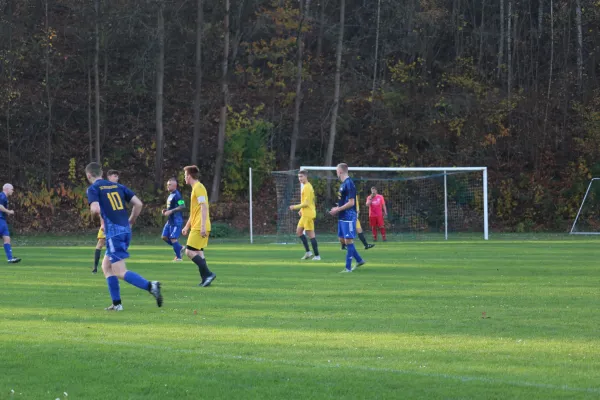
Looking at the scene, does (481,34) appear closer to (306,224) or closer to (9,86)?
(9,86)

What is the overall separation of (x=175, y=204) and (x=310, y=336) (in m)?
13.4

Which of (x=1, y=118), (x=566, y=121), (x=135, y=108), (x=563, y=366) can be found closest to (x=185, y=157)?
(x=135, y=108)

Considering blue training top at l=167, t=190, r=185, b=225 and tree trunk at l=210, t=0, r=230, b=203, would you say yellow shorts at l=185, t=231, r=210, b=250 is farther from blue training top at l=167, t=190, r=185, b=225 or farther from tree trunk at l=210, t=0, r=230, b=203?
tree trunk at l=210, t=0, r=230, b=203

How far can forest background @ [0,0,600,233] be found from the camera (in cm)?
4481

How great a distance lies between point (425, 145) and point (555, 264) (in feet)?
94.4

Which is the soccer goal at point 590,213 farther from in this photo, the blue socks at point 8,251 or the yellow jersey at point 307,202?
→ the blue socks at point 8,251

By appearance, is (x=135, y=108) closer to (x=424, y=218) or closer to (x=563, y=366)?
(x=424, y=218)

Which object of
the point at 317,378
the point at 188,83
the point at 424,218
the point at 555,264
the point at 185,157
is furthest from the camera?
the point at 188,83

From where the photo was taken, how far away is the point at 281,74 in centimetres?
4912

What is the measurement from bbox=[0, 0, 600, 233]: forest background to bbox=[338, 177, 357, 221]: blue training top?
918 inches

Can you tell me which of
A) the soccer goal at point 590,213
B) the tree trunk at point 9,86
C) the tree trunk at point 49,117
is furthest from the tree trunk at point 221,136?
the soccer goal at point 590,213

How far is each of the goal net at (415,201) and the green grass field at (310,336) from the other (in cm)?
1971

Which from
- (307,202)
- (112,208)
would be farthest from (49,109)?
(112,208)

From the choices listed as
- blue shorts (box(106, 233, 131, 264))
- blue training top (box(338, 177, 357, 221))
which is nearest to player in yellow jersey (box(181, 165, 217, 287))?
blue training top (box(338, 177, 357, 221))
